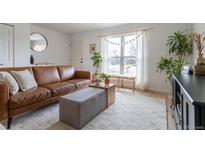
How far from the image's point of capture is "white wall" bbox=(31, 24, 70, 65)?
475 centimetres

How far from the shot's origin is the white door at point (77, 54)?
5.65 m

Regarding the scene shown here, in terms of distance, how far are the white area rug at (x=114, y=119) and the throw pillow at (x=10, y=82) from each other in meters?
0.45

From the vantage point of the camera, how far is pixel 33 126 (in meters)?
1.92

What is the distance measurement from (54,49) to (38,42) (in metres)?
0.72

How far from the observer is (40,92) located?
2.27 meters

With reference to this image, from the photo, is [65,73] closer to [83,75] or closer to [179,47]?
[83,75]

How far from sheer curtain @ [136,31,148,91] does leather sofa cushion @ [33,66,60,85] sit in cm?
240

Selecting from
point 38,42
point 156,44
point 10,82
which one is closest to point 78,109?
point 10,82

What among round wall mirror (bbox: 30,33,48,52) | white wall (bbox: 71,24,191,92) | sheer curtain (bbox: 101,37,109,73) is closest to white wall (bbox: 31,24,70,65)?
round wall mirror (bbox: 30,33,48,52)

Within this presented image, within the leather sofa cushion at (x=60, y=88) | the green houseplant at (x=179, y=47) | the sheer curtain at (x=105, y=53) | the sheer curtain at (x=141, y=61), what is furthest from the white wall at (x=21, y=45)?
the green houseplant at (x=179, y=47)

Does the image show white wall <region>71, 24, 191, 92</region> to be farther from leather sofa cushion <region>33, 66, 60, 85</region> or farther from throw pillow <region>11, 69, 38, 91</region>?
throw pillow <region>11, 69, 38, 91</region>

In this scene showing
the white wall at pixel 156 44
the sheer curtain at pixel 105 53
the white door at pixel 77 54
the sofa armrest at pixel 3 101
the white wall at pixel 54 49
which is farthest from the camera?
the white door at pixel 77 54

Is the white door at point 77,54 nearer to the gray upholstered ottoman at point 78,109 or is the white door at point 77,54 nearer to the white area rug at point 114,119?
the white area rug at point 114,119
